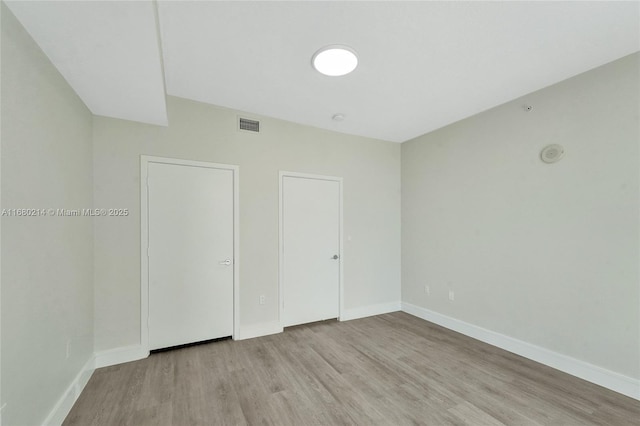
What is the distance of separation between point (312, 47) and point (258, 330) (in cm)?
308

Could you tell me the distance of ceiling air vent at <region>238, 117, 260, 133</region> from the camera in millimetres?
3271

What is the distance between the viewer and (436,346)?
3.08 meters

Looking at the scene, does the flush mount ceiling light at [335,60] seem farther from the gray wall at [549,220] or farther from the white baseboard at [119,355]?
the white baseboard at [119,355]

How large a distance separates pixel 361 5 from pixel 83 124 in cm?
251

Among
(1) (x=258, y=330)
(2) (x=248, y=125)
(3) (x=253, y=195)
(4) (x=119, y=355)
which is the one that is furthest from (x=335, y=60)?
(4) (x=119, y=355)

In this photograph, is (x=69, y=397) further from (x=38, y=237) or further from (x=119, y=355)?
(x=38, y=237)

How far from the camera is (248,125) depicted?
3.32 meters

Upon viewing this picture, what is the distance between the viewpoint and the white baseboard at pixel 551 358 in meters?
2.20

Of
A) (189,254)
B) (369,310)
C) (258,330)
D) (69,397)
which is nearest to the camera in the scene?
(69,397)

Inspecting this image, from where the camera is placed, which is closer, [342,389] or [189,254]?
[342,389]

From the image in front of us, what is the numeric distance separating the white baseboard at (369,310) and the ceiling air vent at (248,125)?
2.81 m

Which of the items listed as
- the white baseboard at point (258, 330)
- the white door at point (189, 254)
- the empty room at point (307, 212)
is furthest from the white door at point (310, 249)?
the white door at point (189, 254)

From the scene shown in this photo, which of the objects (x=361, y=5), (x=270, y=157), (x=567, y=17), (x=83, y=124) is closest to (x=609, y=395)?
(x=567, y=17)

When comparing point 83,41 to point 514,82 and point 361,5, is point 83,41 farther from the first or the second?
point 514,82
